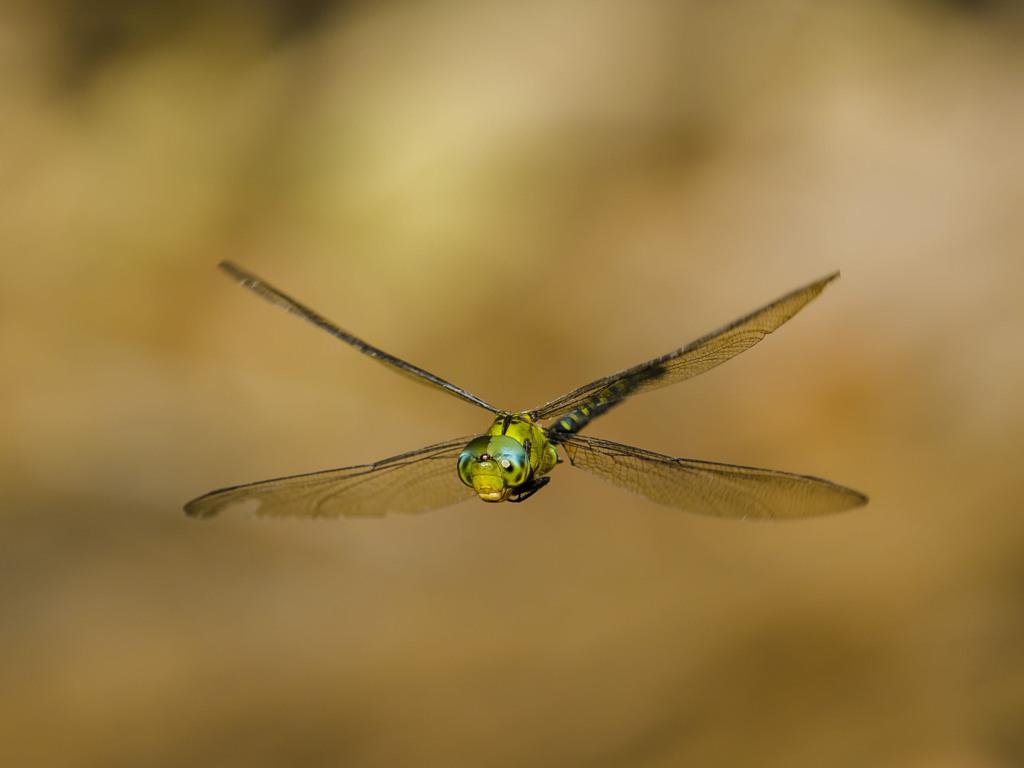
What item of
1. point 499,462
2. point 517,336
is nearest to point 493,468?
point 499,462

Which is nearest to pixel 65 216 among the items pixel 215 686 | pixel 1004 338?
pixel 215 686

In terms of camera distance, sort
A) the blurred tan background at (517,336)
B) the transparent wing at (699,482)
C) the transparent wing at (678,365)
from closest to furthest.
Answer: the transparent wing at (678,365)
the transparent wing at (699,482)
the blurred tan background at (517,336)

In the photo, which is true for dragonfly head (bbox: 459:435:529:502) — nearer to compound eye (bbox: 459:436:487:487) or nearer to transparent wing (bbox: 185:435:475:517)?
compound eye (bbox: 459:436:487:487)

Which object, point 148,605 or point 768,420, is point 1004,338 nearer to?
point 768,420

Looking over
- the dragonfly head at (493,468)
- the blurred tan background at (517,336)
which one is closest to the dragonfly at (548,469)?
the dragonfly head at (493,468)

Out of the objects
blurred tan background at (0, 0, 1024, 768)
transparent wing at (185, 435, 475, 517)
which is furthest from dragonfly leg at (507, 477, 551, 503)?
blurred tan background at (0, 0, 1024, 768)

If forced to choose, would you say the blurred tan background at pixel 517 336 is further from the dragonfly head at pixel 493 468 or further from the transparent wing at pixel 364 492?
the dragonfly head at pixel 493 468
